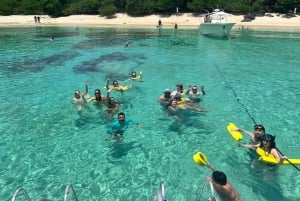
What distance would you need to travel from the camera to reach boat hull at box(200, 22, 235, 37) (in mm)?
38175

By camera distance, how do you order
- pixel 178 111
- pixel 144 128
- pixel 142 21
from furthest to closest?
1. pixel 142 21
2. pixel 178 111
3. pixel 144 128

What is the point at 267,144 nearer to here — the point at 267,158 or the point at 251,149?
the point at 267,158

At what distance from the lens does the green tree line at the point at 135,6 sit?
58938 mm

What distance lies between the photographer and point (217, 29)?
3888 cm

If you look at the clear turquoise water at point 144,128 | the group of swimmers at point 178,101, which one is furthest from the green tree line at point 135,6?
the group of swimmers at point 178,101

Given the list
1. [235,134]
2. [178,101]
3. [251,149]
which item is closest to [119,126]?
[178,101]

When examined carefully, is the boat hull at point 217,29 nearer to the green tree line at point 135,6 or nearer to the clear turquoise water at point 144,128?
the clear turquoise water at point 144,128

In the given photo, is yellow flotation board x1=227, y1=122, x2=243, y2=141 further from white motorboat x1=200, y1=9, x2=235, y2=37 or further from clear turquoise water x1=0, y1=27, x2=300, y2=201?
white motorboat x1=200, y1=9, x2=235, y2=37

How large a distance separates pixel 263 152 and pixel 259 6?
54890 millimetres

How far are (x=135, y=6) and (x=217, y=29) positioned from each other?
2948 cm

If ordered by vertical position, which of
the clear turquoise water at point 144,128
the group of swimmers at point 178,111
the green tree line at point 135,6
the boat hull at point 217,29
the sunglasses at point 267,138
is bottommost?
the clear turquoise water at point 144,128

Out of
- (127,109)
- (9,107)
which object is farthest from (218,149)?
(9,107)

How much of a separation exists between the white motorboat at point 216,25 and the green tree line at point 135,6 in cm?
1800

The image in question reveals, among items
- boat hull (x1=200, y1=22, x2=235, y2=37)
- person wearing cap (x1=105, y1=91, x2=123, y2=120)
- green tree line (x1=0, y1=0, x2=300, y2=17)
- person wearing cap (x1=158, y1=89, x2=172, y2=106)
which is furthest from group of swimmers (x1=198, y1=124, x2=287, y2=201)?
green tree line (x1=0, y1=0, x2=300, y2=17)
